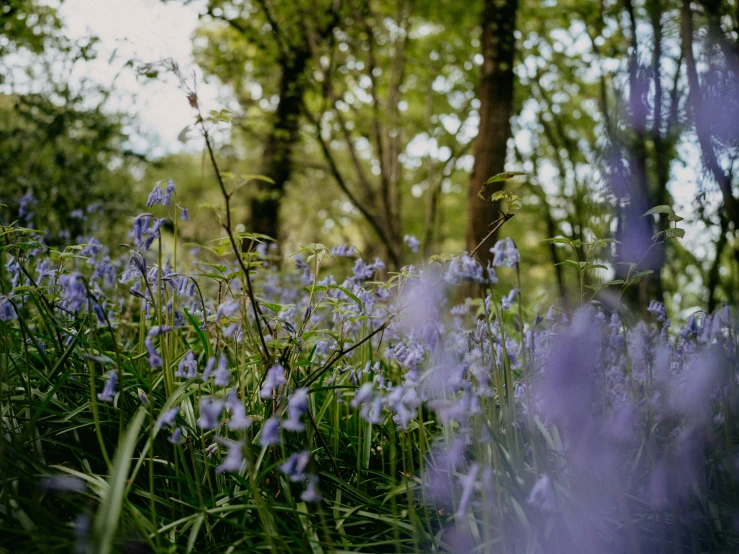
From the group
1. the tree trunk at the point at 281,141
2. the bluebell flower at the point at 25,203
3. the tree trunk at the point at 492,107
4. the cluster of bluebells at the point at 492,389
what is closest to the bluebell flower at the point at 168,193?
the cluster of bluebells at the point at 492,389

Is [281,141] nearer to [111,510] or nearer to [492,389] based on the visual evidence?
[492,389]

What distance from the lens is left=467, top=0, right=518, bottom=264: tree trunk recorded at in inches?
257

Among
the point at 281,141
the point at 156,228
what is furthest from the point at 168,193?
the point at 281,141

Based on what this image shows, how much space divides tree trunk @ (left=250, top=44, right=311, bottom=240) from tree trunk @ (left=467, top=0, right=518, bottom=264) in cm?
291

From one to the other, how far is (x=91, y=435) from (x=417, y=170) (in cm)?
1600

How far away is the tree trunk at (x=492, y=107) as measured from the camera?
21.4 feet

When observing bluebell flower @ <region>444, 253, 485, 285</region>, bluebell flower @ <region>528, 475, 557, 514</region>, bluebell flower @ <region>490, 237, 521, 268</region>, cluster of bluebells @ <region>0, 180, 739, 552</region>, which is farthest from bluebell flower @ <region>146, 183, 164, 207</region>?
bluebell flower @ <region>528, 475, 557, 514</region>

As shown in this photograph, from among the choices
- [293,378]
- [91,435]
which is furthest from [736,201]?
[91,435]

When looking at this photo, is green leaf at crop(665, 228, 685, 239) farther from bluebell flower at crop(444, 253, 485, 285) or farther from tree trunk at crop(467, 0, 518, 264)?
tree trunk at crop(467, 0, 518, 264)

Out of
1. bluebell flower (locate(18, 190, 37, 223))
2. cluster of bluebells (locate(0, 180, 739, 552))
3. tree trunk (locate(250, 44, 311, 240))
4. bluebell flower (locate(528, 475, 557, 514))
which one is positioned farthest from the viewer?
tree trunk (locate(250, 44, 311, 240))

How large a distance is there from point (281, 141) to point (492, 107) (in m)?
4.56

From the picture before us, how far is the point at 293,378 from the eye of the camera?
2582mm

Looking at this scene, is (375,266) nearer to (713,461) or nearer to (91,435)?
(91,435)

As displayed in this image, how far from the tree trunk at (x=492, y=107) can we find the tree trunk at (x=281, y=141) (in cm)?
291
